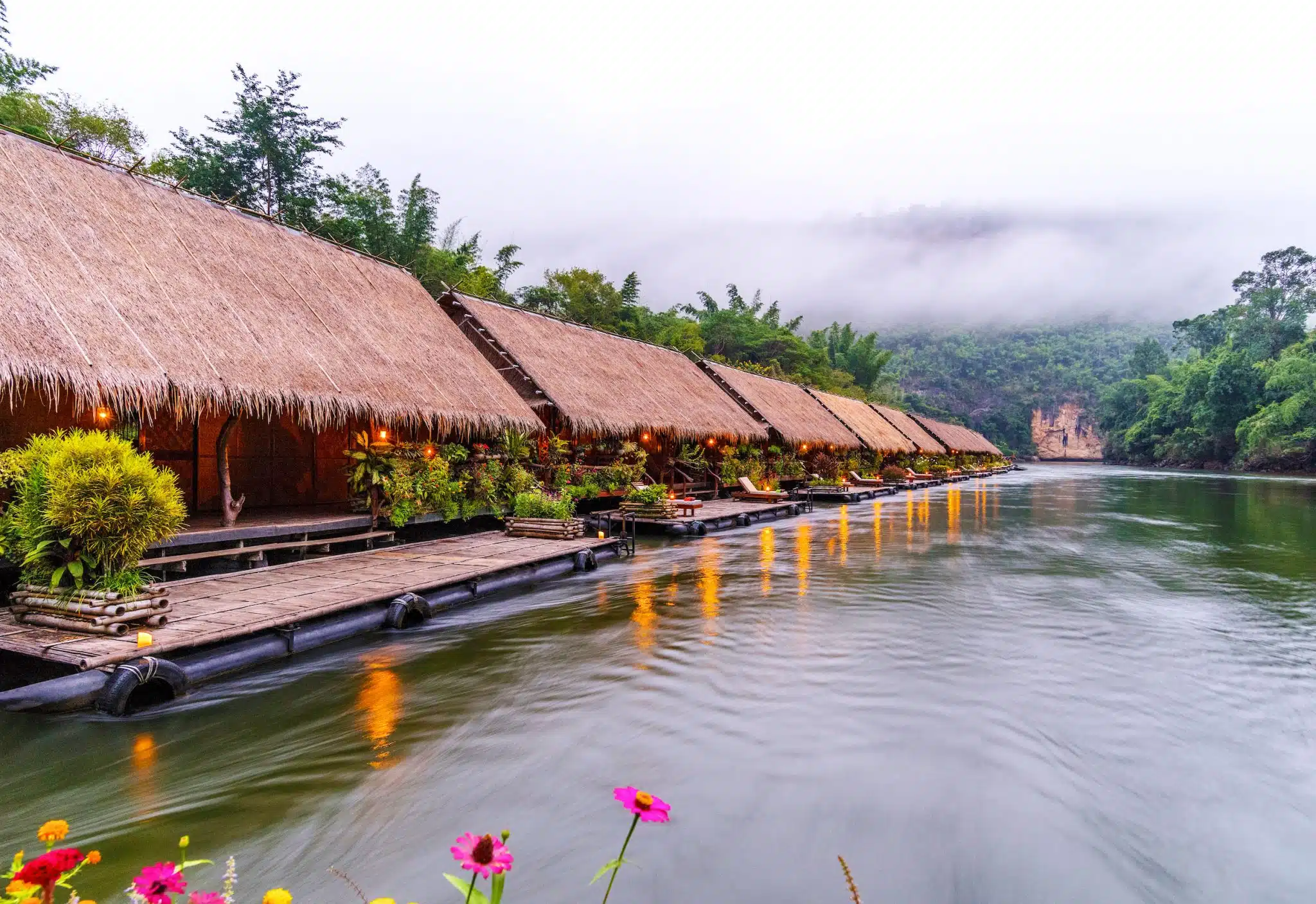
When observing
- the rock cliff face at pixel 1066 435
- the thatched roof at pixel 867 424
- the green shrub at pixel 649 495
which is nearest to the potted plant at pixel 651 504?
the green shrub at pixel 649 495

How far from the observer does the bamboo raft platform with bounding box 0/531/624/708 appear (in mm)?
5668

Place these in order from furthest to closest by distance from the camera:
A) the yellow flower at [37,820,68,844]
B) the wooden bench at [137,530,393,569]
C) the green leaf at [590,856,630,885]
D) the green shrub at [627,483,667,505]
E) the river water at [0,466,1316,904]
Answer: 1. the green shrub at [627,483,667,505]
2. the wooden bench at [137,530,393,569]
3. the river water at [0,466,1316,904]
4. the yellow flower at [37,820,68,844]
5. the green leaf at [590,856,630,885]

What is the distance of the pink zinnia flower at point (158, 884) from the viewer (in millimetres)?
1604

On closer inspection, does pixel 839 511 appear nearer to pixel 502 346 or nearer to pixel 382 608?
pixel 502 346

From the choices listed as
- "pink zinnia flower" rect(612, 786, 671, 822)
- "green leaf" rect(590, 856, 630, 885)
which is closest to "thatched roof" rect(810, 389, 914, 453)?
"green leaf" rect(590, 856, 630, 885)

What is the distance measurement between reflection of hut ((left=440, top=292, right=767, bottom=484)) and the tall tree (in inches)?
785

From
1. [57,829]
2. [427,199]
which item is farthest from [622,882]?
[427,199]

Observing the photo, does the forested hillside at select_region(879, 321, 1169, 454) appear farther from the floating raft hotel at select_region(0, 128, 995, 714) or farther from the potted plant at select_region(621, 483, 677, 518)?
the floating raft hotel at select_region(0, 128, 995, 714)

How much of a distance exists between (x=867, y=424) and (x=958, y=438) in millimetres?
24172

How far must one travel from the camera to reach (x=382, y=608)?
7.92 m

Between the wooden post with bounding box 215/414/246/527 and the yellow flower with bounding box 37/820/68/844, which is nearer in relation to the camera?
the yellow flower with bounding box 37/820/68/844

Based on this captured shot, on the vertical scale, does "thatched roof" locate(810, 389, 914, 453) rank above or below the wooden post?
above

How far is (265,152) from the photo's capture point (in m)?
35.1

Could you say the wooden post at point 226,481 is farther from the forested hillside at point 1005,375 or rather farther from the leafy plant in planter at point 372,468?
the forested hillside at point 1005,375
